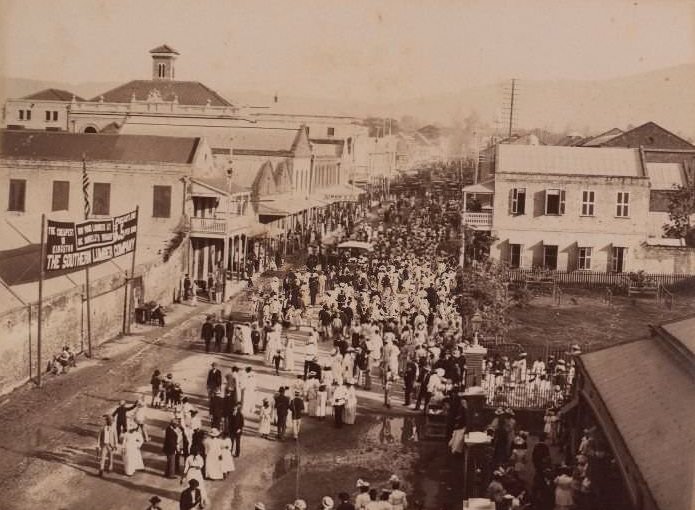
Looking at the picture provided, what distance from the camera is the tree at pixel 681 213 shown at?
3534cm

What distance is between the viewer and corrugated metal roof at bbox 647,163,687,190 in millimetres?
43159

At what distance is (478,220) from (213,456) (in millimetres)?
23321

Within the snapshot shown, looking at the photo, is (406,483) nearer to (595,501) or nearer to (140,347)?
(595,501)

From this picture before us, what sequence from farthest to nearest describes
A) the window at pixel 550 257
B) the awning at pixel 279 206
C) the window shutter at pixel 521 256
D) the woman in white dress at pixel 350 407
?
1. the awning at pixel 279 206
2. the window shutter at pixel 521 256
3. the window at pixel 550 257
4. the woman in white dress at pixel 350 407

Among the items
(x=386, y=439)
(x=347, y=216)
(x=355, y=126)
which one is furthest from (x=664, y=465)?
(x=355, y=126)

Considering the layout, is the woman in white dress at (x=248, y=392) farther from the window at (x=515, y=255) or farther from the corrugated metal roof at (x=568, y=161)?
the corrugated metal roof at (x=568, y=161)

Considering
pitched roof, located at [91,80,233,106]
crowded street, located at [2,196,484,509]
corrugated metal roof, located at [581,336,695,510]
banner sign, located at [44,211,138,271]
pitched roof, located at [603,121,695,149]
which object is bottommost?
crowded street, located at [2,196,484,509]

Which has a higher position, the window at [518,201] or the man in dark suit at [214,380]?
the window at [518,201]

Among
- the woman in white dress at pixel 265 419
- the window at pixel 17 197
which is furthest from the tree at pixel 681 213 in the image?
the window at pixel 17 197

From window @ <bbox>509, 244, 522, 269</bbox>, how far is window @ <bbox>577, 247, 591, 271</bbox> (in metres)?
2.36

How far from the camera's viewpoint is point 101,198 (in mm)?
33500

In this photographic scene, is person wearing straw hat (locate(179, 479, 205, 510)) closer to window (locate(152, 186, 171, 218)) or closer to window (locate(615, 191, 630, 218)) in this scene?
window (locate(152, 186, 171, 218))

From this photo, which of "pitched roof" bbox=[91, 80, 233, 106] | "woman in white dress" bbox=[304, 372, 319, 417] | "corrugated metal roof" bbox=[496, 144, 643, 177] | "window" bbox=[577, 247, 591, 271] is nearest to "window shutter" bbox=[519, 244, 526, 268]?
"window" bbox=[577, 247, 591, 271]

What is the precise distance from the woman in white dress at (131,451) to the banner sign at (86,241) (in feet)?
21.7
